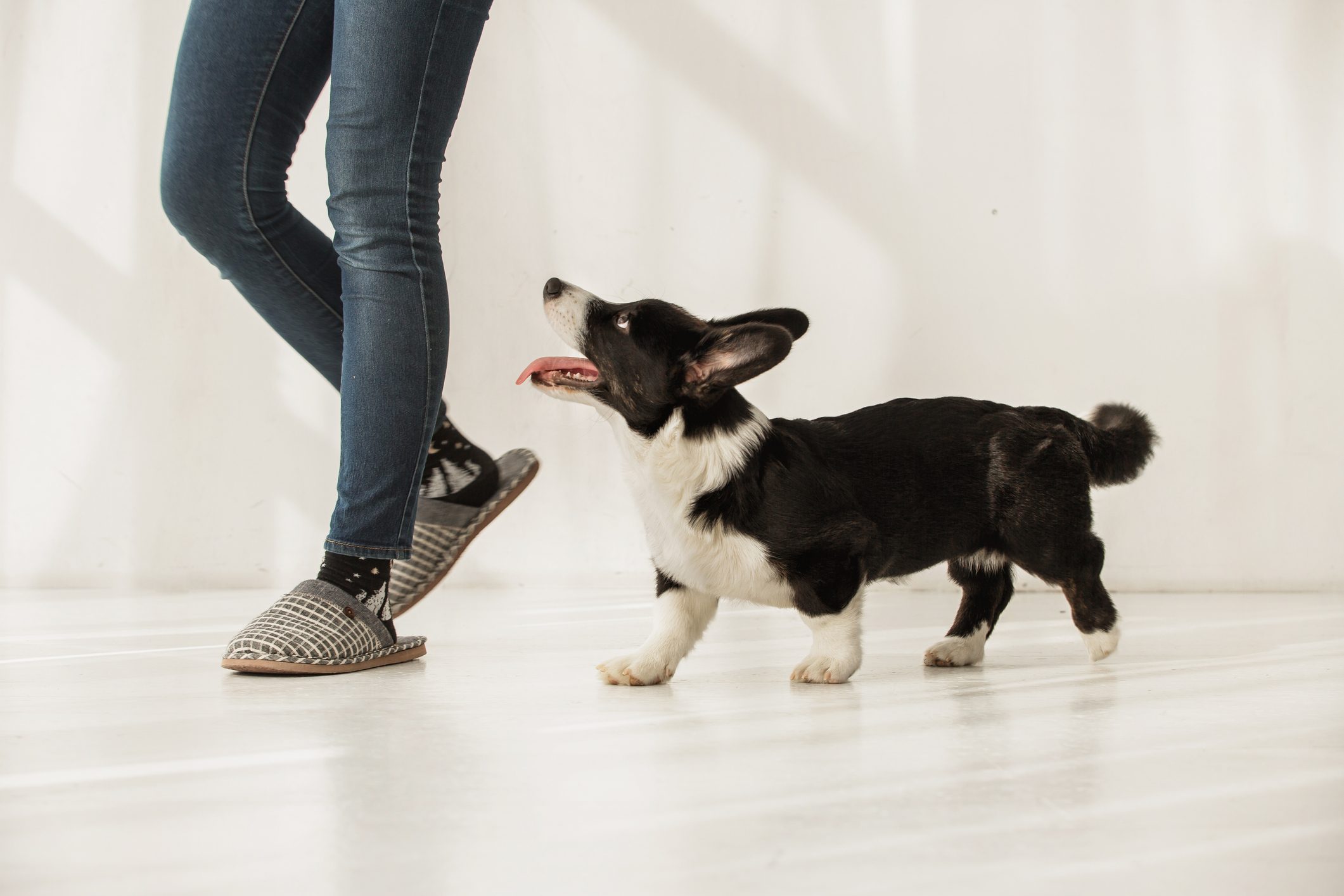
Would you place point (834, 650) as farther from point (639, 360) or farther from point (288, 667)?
point (288, 667)

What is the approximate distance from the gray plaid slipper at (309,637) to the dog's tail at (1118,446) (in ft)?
4.23

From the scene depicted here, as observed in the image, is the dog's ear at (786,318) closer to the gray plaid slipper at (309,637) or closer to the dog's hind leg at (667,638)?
the dog's hind leg at (667,638)

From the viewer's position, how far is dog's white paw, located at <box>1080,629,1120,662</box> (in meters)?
2.00

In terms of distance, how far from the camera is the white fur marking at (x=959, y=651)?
198 cm

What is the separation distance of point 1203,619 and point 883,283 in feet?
4.66

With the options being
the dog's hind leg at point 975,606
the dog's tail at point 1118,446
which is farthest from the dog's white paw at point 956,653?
the dog's tail at point 1118,446

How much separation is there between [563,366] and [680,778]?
94 centimetres

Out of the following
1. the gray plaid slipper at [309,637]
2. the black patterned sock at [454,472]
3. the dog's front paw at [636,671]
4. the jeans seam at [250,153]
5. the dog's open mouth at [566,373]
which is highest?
the jeans seam at [250,153]

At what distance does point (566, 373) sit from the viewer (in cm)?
191

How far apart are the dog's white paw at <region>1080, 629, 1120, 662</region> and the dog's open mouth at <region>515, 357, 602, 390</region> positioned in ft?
3.11

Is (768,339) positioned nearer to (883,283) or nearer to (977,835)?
(977,835)

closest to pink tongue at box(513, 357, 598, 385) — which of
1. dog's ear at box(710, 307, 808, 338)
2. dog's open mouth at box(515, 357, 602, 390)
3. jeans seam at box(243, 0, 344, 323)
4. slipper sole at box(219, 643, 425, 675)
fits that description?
dog's open mouth at box(515, 357, 602, 390)

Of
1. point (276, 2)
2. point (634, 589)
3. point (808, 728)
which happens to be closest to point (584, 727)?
point (808, 728)

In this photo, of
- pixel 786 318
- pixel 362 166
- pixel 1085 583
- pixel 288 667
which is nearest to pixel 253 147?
pixel 362 166
